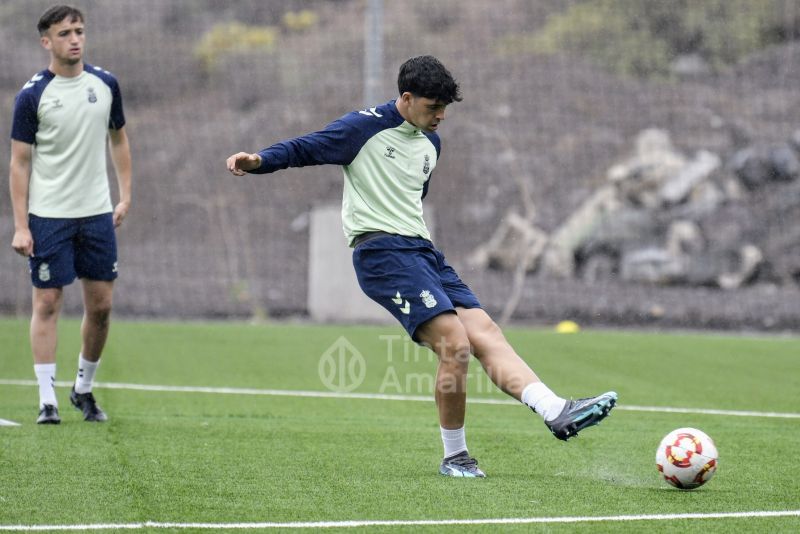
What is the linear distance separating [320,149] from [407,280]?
0.69 m

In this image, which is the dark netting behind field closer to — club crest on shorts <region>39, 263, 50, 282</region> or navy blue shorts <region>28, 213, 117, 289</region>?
navy blue shorts <region>28, 213, 117, 289</region>

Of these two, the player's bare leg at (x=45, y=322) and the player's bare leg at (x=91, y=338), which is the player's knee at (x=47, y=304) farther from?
the player's bare leg at (x=91, y=338)

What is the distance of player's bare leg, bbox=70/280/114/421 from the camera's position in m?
6.82

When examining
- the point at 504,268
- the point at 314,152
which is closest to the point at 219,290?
the point at 504,268

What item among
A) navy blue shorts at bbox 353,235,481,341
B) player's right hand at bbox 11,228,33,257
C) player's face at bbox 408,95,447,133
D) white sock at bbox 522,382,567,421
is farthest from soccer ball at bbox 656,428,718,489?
player's right hand at bbox 11,228,33,257

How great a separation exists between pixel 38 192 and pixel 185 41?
2228 cm

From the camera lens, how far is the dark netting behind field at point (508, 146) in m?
18.9

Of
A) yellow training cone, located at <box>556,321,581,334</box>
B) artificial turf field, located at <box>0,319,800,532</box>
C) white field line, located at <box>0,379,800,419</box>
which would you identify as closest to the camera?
artificial turf field, located at <box>0,319,800,532</box>

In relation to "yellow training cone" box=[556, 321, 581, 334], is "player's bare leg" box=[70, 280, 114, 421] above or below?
above

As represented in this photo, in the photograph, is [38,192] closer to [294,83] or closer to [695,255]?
[695,255]

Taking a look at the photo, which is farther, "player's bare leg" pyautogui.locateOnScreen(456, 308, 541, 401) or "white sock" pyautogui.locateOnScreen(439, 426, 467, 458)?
"white sock" pyautogui.locateOnScreen(439, 426, 467, 458)

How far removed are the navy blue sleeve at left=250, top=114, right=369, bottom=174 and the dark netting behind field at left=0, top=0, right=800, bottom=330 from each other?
33.3 feet

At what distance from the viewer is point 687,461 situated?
193 inches

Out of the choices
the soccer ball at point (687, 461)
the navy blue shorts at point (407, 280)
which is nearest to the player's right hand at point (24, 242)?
the navy blue shorts at point (407, 280)
